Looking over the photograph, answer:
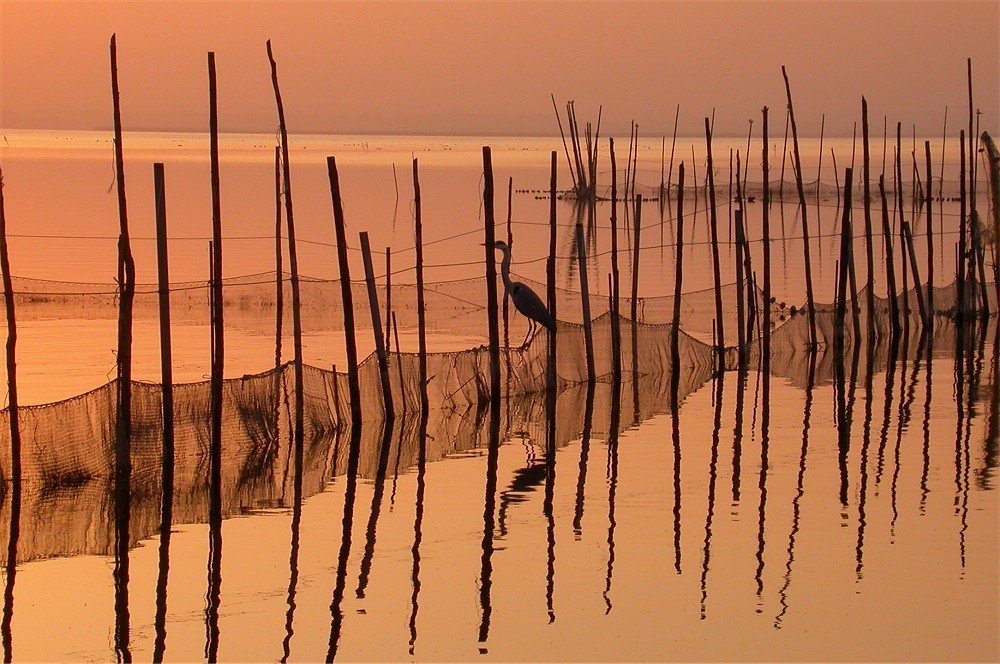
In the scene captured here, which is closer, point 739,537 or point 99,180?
point 739,537

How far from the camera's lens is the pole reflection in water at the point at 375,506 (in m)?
8.36

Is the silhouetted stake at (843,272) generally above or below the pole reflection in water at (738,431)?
above

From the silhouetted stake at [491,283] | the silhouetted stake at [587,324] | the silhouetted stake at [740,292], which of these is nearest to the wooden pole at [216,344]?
the silhouetted stake at [491,283]

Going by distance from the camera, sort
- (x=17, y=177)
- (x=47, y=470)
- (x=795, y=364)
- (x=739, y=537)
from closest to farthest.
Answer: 1. (x=739, y=537)
2. (x=47, y=470)
3. (x=795, y=364)
4. (x=17, y=177)

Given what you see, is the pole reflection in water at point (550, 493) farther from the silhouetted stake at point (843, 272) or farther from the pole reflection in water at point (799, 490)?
the silhouetted stake at point (843, 272)

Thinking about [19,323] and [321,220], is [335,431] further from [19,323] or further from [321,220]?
[321,220]

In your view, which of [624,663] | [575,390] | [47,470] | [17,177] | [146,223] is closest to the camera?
[624,663]

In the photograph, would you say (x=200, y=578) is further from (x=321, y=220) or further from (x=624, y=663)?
(x=321, y=220)

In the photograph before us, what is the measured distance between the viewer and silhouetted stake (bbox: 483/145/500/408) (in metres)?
12.2

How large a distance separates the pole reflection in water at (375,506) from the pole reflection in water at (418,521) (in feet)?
0.86

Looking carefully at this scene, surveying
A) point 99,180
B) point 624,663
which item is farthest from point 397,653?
point 99,180

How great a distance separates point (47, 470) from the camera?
9852mm

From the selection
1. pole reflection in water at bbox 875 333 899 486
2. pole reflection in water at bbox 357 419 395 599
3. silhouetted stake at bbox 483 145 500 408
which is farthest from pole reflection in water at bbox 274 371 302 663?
pole reflection in water at bbox 875 333 899 486

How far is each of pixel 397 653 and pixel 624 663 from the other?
1164 millimetres
